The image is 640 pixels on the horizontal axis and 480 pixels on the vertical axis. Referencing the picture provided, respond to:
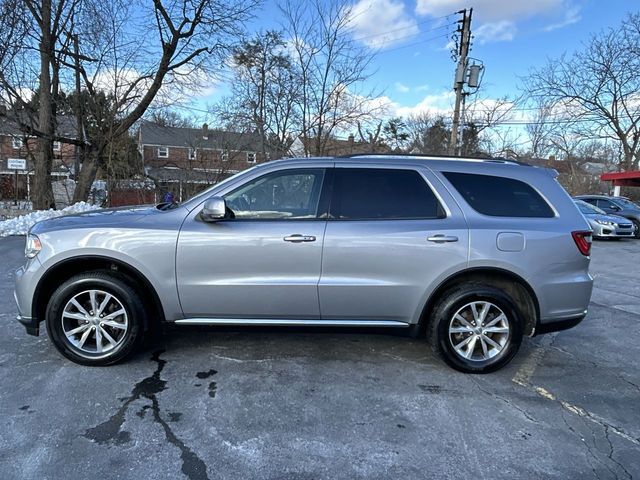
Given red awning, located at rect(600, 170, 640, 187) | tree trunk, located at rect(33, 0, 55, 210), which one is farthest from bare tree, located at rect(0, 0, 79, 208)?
red awning, located at rect(600, 170, 640, 187)

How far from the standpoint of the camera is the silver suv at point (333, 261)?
353 centimetres

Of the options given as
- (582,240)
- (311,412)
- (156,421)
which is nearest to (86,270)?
(156,421)

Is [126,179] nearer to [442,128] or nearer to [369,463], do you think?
[369,463]

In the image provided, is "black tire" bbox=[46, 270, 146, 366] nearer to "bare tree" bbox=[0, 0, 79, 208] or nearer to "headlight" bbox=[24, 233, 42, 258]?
"headlight" bbox=[24, 233, 42, 258]

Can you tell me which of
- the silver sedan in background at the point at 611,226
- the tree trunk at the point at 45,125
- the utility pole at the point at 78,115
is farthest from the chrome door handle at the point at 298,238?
the tree trunk at the point at 45,125

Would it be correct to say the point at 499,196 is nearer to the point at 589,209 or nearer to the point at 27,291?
the point at 27,291

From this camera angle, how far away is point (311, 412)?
3.06m

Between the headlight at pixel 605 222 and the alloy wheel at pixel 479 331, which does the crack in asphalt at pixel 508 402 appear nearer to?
the alloy wheel at pixel 479 331

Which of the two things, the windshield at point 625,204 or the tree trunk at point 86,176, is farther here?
the tree trunk at point 86,176

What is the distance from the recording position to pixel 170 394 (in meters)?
3.25

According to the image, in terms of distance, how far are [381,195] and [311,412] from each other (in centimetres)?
186

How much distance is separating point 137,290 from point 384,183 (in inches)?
92.1

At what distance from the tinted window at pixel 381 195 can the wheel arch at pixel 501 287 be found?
577mm

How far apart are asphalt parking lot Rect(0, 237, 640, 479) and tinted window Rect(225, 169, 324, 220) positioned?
1.03 m
